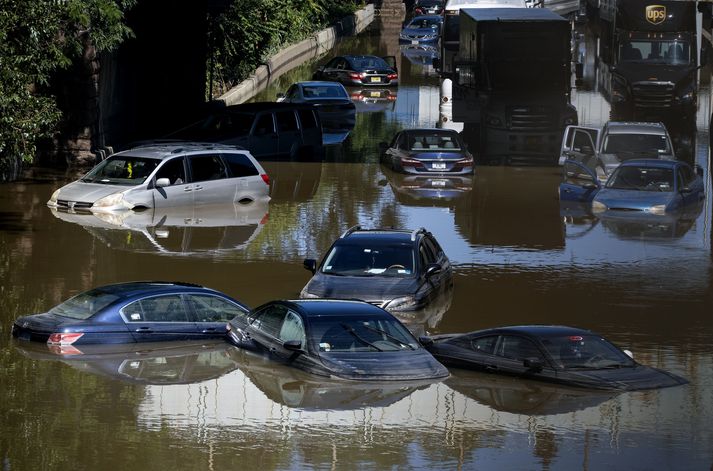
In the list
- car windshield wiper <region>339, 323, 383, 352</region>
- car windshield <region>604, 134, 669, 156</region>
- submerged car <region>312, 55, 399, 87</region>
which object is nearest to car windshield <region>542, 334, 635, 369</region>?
car windshield wiper <region>339, 323, 383, 352</region>

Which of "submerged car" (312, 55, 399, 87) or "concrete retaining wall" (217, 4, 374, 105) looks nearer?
"concrete retaining wall" (217, 4, 374, 105)

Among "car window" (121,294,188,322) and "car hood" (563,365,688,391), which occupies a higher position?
"car window" (121,294,188,322)

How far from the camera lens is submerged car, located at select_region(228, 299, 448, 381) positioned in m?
18.7

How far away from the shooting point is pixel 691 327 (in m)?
23.0

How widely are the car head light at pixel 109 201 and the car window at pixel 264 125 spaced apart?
9.29 meters

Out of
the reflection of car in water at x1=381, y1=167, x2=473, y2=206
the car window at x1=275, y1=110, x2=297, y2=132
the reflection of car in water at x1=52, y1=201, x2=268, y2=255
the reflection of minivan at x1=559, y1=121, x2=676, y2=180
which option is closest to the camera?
the reflection of car in water at x1=52, y1=201, x2=268, y2=255

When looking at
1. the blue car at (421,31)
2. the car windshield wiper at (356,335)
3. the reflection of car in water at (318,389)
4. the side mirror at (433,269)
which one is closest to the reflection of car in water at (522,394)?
the reflection of car in water at (318,389)

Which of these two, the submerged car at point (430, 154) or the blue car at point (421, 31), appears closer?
the submerged car at point (430, 154)

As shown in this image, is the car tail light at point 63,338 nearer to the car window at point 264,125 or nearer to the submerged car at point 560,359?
the submerged car at point 560,359

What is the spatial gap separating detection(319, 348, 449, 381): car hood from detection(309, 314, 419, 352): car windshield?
135 millimetres

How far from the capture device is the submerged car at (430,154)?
40.7 meters

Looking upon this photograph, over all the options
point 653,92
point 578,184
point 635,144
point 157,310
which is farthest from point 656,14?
point 157,310

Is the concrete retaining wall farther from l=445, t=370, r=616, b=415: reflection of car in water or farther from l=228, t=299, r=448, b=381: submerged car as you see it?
l=445, t=370, r=616, b=415: reflection of car in water

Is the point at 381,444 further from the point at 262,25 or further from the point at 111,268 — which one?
the point at 262,25
